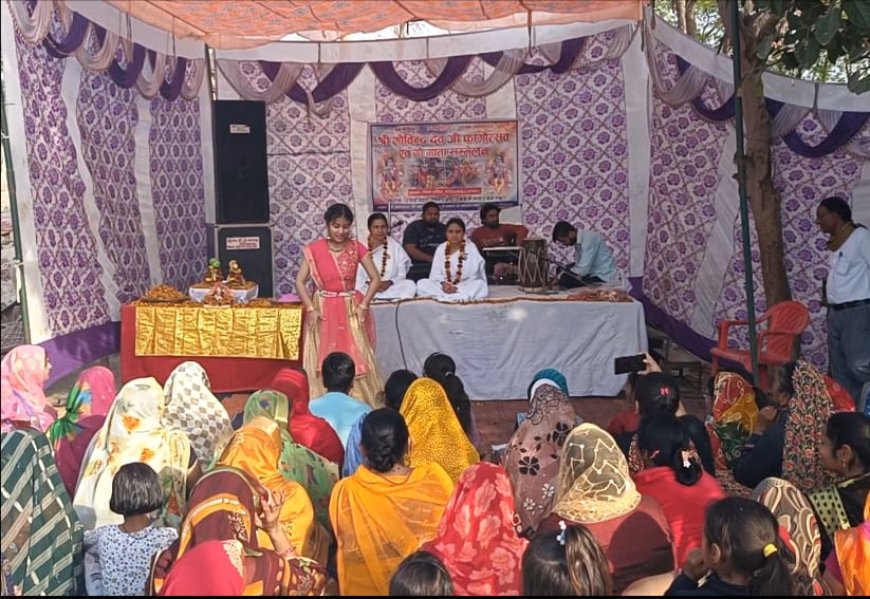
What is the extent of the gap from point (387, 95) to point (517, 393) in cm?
426

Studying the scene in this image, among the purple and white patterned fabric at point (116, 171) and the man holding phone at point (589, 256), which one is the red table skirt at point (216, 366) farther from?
the man holding phone at point (589, 256)

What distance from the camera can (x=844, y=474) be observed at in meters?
2.83

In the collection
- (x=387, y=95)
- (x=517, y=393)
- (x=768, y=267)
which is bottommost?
(x=517, y=393)

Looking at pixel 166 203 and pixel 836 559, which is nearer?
pixel 836 559

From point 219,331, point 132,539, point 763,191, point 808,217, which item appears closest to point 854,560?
point 132,539

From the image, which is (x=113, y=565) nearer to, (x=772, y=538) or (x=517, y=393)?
(x=772, y=538)

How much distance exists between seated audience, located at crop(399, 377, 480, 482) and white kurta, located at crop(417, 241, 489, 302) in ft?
8.70

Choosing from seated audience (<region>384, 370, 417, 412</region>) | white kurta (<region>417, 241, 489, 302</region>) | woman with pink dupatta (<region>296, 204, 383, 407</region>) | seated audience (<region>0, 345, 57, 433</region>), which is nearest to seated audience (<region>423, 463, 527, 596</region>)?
seated audience (<region>0, 345, 57, 433</region>)

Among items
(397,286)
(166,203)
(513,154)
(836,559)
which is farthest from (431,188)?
(836,559)

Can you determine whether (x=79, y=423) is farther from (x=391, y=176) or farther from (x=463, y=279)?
(x=391, y=176)

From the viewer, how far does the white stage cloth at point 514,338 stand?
5.91 metres

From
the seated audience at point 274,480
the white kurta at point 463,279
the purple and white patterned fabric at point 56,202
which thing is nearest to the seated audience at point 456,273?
the white kurta at point 463,279

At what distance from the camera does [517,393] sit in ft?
19.8

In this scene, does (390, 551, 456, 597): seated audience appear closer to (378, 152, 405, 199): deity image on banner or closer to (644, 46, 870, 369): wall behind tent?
(644, 46, 870, 369): wall behind tent
